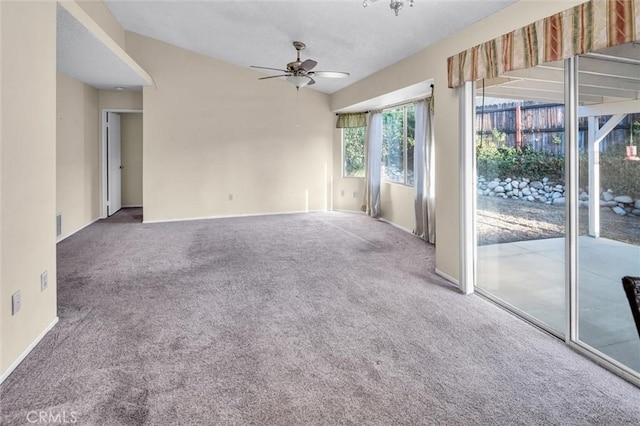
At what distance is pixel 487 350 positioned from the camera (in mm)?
2393

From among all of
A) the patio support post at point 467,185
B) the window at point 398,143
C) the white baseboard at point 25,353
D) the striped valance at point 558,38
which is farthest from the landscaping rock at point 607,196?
the window at point 398,143

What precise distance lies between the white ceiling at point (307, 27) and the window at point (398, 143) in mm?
980

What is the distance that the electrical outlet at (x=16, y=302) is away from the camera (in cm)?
216

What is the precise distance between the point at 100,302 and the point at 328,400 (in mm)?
2275

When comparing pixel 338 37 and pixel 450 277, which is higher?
pixel 338 37

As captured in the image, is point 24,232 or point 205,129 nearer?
point 24,232

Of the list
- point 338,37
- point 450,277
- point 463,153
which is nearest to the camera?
point 463,153

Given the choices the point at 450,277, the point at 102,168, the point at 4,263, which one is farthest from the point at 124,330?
the point at 102,168

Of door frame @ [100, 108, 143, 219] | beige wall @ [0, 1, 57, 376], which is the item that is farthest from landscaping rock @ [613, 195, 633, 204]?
door frame @ [100, 108, 143, 219]

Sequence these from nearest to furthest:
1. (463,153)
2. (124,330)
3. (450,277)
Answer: (124,330) → (463,153) → (450,277)

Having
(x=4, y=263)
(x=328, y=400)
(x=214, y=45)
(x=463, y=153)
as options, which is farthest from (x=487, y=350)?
(x=214, y=45)

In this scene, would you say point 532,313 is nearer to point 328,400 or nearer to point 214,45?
point 328,400

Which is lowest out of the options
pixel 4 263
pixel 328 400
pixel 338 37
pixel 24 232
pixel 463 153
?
pixel 328 400

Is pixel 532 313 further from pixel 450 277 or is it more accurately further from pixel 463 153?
pixel 463 153
